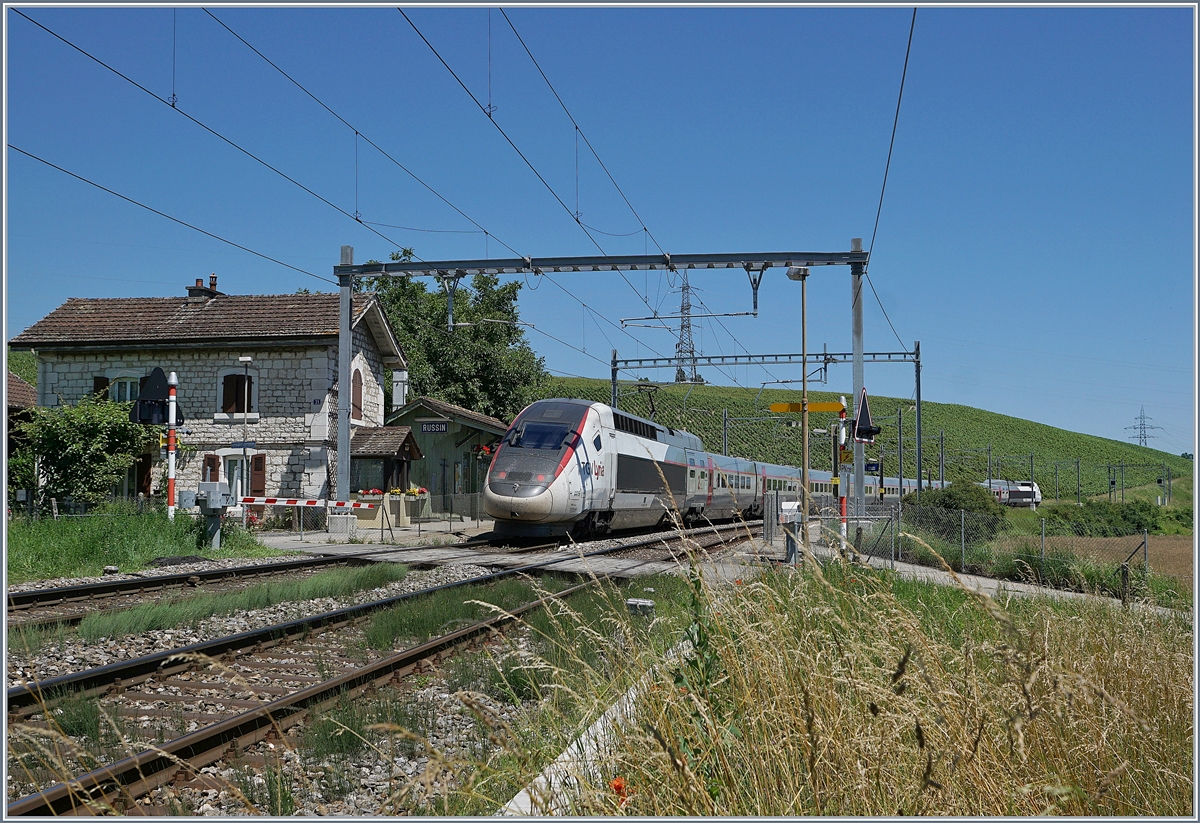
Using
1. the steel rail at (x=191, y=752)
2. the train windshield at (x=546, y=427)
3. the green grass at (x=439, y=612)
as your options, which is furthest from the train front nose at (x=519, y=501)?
the steel rail at (x=191, y=752)

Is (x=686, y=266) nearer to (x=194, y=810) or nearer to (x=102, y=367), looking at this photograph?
(x=194, y=810)

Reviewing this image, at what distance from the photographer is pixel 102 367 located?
31.9 meters

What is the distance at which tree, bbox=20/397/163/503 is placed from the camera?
981 inches

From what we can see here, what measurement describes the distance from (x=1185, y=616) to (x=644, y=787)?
5.73 meters

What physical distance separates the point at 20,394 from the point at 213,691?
1354 inches

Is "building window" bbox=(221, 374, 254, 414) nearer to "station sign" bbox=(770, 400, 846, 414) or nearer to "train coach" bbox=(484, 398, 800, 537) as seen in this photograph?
"train coach" bbox=(484, 398, 800, 537)

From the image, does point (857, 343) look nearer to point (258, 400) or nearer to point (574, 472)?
point (574, 472)

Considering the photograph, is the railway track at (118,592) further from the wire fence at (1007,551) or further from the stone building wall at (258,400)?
the stone building wall at (258,400)

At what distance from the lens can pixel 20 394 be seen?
35.2m

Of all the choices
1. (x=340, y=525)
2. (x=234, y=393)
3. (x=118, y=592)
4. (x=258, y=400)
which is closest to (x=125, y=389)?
(x=234, y=393)

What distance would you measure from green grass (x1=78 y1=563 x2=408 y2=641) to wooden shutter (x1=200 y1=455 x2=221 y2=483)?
18757mm

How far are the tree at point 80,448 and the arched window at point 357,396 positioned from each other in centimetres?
802

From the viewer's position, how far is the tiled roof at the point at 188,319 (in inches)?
1230

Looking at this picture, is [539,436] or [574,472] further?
[539,436]
